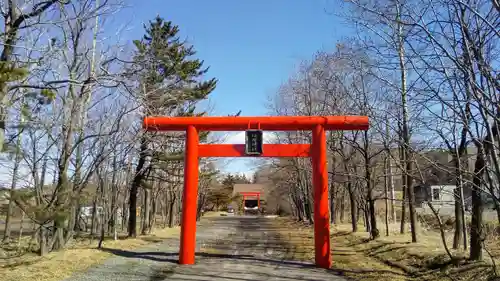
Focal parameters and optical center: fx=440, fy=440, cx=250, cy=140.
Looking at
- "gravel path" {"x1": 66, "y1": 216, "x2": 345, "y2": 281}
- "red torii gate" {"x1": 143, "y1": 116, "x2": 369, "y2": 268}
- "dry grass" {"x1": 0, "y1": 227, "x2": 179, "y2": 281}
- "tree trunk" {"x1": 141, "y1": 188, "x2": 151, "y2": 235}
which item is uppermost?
"red torii gate" {"x1": 143, "y1": 116, "x2": 369, "y2": 268}

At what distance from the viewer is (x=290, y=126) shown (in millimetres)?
13625

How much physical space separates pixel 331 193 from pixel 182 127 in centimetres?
1739

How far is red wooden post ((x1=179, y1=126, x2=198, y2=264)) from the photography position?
12547 millimetres

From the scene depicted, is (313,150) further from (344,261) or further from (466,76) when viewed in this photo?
(466,76)

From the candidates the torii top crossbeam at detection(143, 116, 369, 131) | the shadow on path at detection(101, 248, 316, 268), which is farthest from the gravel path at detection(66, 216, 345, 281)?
the torii top crossbeam at detection(143, 116, 369, 131)

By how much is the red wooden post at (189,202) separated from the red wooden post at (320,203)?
3.57 m

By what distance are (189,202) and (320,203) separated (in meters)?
3.88

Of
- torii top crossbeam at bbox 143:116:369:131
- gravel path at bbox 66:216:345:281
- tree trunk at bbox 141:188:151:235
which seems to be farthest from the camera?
tree trunk at bbox 141:188:151:235

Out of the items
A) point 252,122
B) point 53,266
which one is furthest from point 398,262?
point 53,266

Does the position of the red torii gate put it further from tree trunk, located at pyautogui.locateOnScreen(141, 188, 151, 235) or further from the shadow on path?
tree trunk, located at pyautogui.locateOnScreen(141, 188, 151, 235)

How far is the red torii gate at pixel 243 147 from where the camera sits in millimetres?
12945

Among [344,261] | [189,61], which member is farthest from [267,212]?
[344,261]

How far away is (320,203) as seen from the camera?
42.4 ft

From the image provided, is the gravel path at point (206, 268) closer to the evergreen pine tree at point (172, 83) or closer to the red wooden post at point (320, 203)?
the red wooden post at point (320, 203)
